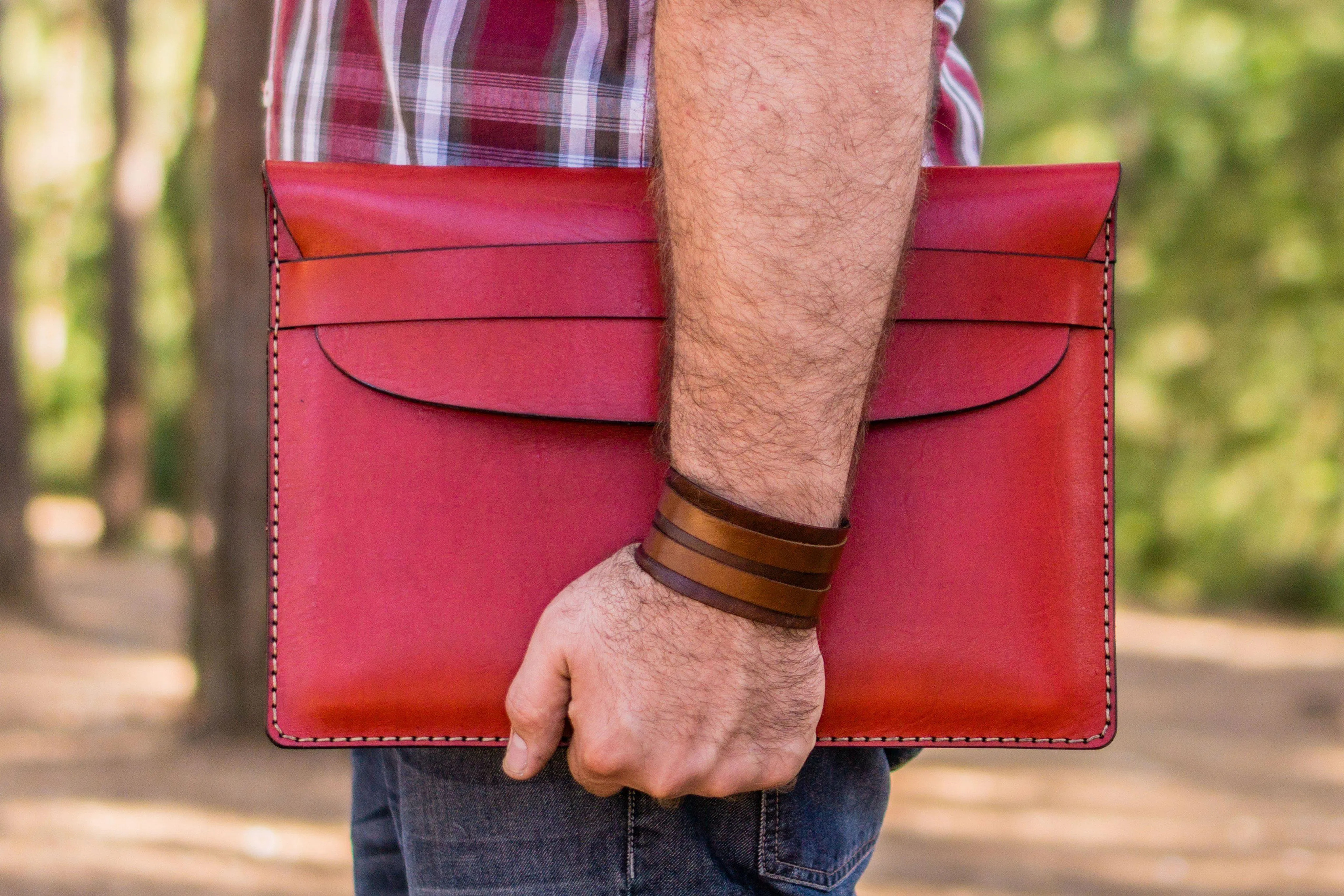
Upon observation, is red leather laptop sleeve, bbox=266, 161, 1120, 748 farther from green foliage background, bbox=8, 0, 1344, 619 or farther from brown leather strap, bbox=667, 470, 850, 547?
green foliage background, bbox=8, 0, 1344, 619

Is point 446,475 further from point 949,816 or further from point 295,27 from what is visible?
point 949,816

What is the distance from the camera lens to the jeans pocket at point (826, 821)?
1064 millimetres

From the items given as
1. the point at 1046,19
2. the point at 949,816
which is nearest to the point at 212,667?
the point at 949,816

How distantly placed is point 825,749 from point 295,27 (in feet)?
2.74

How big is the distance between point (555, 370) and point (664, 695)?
29 centimetres

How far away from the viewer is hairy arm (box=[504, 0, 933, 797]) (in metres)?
0.93

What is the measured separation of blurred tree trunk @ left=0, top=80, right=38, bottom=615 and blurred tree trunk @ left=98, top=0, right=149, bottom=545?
4950mm

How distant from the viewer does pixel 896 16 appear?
0.94m

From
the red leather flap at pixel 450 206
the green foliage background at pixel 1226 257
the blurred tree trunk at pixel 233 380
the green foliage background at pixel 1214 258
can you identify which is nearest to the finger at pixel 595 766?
the red leather flap at pixel 450 206

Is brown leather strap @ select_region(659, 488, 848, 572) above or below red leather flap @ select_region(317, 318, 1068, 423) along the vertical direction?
below

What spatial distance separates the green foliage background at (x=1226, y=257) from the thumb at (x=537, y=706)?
11.1 m

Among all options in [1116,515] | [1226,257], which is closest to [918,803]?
[1116,515]

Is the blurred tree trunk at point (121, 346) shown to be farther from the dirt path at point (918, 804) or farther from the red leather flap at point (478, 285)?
the red leather flap at point (478, 285)

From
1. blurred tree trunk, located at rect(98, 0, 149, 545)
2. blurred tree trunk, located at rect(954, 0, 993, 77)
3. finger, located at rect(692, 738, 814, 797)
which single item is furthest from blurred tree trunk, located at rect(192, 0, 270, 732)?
blurred tree trunk, located at rect(98, 0, 149, 545)
